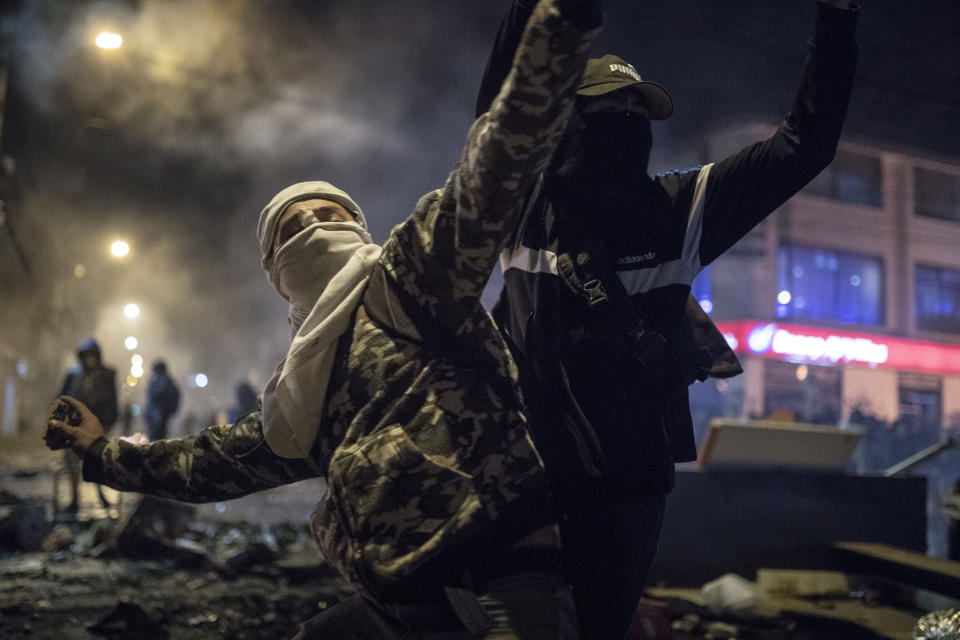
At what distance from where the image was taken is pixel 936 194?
25.7m

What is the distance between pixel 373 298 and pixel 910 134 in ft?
60.8

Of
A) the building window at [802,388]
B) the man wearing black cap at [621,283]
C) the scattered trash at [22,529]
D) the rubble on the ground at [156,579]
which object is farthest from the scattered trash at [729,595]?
the building window at [802,388]

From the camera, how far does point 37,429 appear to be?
2466 cm

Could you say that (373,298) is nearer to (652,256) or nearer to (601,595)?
(652,256)

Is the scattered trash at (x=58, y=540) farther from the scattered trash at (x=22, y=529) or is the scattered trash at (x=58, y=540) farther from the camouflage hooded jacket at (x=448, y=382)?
the camouflage hooded jacket at (x=448, y=382)

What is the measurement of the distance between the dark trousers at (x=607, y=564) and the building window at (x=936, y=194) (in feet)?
93.9

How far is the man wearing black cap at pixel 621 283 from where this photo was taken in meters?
1.69

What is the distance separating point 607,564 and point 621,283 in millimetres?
715

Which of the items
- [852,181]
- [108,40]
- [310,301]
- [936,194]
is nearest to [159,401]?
[108,40]

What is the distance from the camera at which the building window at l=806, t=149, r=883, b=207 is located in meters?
23.8

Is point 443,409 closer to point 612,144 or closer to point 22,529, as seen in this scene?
point 612,144

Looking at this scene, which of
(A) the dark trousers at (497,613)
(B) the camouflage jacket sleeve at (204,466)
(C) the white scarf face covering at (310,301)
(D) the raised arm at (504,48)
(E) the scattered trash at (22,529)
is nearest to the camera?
(A) the dark trousers at (497,613)

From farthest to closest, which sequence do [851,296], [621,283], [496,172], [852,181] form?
1. [852,181]
2. [851,296]
3. [621,283]
4. [496,172]

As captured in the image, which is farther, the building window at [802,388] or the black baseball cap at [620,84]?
the building window at [802,388]
